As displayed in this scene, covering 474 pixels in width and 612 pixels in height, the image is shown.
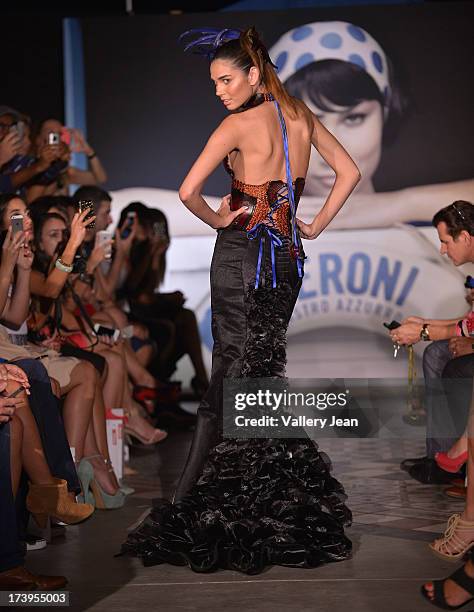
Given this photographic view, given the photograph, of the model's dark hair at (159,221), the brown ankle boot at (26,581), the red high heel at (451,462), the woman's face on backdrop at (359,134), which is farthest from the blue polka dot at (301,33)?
the brown ankle boot at (26,581)

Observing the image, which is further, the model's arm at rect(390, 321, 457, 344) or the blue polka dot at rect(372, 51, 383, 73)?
the blue polka dot at rect(372, 51, 383, 73)

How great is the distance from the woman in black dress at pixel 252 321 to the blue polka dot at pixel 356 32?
405 cm

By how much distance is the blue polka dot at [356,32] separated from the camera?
288 inches

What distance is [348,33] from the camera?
24.1ft

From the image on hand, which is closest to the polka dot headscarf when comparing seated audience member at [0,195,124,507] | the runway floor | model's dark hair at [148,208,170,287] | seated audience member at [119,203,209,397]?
model's dark hair at [148,208,170,287]

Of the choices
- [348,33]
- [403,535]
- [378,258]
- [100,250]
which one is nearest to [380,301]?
[378,258]

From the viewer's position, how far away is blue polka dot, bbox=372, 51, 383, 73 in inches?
289

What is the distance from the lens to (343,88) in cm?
737

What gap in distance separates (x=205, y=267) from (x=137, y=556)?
4387 mm

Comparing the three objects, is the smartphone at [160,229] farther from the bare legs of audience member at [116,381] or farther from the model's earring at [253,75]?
the model's earring at [253,75]

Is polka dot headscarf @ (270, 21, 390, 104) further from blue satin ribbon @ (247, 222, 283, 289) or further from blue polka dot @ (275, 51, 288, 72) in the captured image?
blue satin ribbon @ (247, 222, 283, 289)

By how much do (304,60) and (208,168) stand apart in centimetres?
437

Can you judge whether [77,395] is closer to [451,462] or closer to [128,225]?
[451,462]

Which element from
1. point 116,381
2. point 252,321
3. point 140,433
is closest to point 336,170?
point 252,321
